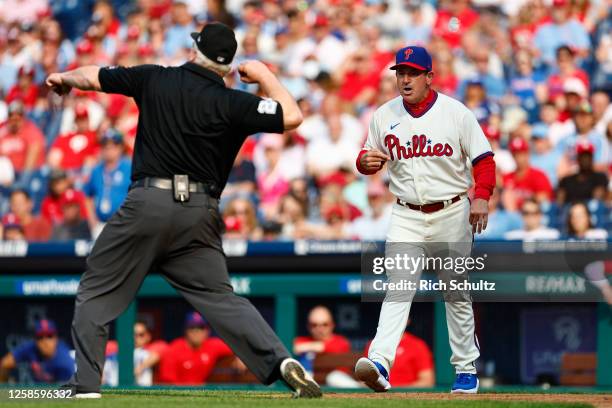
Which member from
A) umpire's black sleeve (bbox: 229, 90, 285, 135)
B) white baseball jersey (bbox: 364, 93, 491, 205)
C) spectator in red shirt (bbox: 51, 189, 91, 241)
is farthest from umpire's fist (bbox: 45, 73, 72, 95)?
spectator in red shirt (bbox: 51, 189, 91, 241)

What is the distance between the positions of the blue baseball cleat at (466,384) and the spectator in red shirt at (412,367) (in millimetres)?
2461

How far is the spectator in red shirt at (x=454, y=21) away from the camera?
1401 centimetres

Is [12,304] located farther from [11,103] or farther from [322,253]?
[11,103]

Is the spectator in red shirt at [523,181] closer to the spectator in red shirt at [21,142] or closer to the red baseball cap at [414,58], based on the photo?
the red baseball cap at [414,58]

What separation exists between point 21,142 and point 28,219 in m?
2.03

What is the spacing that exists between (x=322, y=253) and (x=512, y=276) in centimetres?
150

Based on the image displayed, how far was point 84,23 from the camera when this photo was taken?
1609 centimetres

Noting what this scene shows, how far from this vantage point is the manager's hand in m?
6.62

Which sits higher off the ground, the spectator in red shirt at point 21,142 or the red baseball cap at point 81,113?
the red baseball cap at point 81,113

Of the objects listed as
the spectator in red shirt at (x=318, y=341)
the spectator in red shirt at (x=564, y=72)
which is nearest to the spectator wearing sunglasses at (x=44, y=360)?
the spectator in red shirt at (x=318, y=341)

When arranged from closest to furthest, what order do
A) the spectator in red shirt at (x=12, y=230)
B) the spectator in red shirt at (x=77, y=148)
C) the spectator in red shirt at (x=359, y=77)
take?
the spectator in red shirt at (x=12, y=230), the spectator in red shirt at (x=77, y=148), the spectator in red shirt at (x=359, y=77)

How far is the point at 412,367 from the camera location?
9688 mm

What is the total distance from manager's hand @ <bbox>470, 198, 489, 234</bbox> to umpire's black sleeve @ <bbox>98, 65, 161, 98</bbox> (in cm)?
180

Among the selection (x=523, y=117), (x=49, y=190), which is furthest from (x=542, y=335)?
(x=49, y=190)
